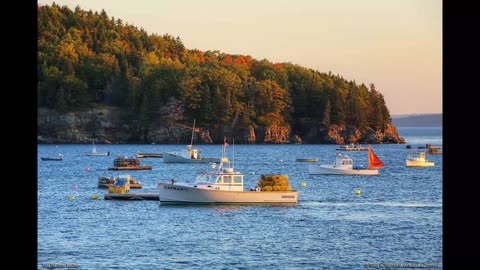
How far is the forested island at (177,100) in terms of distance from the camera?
169 meters

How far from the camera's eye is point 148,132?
559ft

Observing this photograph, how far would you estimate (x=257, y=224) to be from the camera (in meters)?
40.7

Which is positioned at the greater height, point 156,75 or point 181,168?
point 156,75

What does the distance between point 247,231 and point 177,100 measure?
135m

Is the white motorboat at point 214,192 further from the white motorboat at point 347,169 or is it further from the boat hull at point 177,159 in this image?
the boat hull at point 177,159

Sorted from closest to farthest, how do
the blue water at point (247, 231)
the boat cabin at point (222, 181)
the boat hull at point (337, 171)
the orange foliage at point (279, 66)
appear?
1. the blue water at point (247, 231)
2. the boat cabin at point (222, 181)
3. the boat hull at point (337, 171)
4. the orange foliage at point (279, 66)

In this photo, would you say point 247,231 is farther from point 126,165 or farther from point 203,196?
point 126,165

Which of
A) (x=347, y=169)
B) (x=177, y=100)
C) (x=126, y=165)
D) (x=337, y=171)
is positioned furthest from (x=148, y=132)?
(x=347, y=169)

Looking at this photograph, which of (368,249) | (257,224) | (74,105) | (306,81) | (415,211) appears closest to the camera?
(368,249)

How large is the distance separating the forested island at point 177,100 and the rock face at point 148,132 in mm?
173

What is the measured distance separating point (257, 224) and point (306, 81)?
481 feet

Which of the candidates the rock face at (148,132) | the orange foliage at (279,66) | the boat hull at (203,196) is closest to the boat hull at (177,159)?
the boat hull at (203,196)
